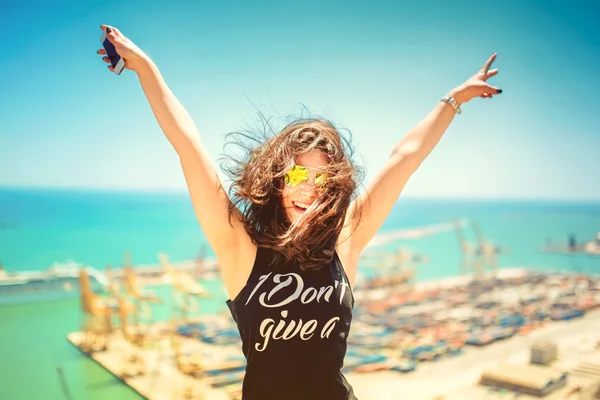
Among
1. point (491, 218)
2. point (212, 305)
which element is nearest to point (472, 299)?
point (212, 305)

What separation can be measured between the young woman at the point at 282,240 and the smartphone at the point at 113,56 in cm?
1

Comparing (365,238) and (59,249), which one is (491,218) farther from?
(365,238)

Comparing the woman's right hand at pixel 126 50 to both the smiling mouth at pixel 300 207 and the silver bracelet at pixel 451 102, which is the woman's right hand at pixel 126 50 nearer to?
the smiling mouth at pixel 300 207

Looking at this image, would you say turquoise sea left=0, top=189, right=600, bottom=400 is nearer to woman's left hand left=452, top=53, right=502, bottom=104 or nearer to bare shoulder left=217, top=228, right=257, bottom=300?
bare shoulder left=217, top=228, right=257, bottom=300

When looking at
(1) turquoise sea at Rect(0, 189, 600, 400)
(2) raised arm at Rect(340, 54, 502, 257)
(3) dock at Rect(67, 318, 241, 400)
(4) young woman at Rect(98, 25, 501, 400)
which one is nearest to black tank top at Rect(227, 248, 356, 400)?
(4) young woman at Rect(98, 25, 501, 400)

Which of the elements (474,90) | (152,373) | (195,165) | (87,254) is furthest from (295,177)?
(87,254)

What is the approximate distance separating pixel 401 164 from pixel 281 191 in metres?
0.21

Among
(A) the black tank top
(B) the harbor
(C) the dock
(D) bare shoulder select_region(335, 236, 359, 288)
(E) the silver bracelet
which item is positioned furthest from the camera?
(B) the harbor

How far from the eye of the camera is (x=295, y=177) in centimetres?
62

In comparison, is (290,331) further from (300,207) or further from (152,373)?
(152,373)

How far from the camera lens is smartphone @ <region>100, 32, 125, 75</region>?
0.61 metres

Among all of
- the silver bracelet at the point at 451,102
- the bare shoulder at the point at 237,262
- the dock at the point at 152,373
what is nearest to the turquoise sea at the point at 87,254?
the dock at the point at 152,373

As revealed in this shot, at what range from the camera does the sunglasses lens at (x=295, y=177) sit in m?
0.62

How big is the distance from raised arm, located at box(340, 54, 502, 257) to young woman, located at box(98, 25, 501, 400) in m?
0.02
